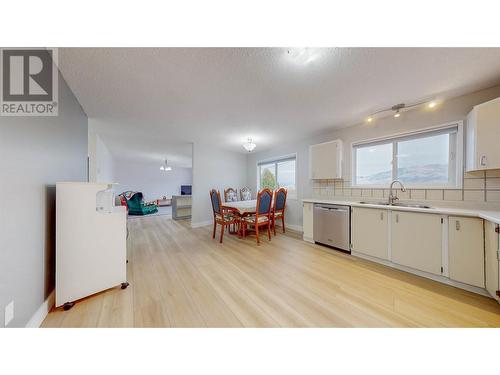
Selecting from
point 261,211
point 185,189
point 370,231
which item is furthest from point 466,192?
point 185,189

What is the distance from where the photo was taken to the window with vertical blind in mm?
4586

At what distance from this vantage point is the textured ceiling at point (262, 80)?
1.39 metres

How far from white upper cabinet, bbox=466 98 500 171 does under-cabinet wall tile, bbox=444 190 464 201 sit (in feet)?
1.31

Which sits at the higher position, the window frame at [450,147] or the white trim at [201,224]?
the window frame at [450,147]

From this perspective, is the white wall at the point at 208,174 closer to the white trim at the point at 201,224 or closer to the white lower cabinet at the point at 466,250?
the white trim at the point at 201,224

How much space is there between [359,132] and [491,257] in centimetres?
228

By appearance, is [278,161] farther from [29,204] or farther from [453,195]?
[29,204]

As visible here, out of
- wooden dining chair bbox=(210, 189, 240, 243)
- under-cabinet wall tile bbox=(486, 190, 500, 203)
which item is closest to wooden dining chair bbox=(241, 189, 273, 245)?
wooden dining chair bbox=(210, 189, 240, 243)

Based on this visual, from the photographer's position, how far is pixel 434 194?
227 cm

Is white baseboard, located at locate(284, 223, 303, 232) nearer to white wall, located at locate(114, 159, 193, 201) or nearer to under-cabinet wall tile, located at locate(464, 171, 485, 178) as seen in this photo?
under-cabinet wall tile, located at locate(464, 171, 485, 178)

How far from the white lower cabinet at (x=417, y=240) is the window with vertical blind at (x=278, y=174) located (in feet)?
7.94

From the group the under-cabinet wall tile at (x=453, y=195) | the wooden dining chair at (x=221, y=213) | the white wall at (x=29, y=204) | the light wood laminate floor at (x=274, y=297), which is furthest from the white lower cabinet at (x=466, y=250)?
the white wall at (x=29, y=204)

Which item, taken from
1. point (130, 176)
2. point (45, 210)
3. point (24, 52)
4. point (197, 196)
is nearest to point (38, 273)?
point (45, 210)
